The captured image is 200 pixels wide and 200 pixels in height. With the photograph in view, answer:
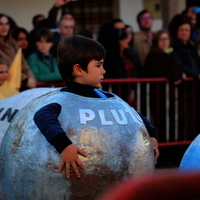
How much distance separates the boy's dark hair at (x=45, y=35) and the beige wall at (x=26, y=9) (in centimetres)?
577

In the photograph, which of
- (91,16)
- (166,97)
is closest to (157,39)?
(166,97)

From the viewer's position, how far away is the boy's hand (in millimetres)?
3991

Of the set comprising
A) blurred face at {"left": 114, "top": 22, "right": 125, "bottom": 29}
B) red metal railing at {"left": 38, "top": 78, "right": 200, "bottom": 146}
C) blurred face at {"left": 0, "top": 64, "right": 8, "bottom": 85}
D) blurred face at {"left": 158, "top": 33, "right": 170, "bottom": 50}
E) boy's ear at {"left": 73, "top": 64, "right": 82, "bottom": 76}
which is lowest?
red metal railing at {"left": 38, "top": 78, "right": 200, "bottom": 146}

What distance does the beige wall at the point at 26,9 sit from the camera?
14039 millimetres

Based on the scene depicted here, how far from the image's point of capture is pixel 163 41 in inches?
356

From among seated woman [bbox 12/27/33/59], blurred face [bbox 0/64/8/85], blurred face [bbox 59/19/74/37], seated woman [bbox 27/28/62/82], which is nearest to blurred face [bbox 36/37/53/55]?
seated woman [bbox 27/28/62/82]

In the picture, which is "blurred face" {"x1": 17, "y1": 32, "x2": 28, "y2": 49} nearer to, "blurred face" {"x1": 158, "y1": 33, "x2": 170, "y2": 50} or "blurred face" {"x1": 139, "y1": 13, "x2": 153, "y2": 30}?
"blurred face" {"x1": 158, "y1": 33, "x2": 170, "y2": 50}

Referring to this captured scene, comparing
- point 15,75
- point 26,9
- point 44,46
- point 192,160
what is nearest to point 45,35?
point 44,46

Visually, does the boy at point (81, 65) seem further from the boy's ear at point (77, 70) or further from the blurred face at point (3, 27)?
the blurred face at point (3, 27)

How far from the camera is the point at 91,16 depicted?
17156 millimetres

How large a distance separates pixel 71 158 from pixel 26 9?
1059 centimetres

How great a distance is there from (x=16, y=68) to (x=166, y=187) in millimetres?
6222

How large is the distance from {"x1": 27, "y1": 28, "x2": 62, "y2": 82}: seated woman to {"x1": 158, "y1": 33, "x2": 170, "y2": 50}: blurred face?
68.3 inches

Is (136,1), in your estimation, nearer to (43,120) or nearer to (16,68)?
(16,68)
